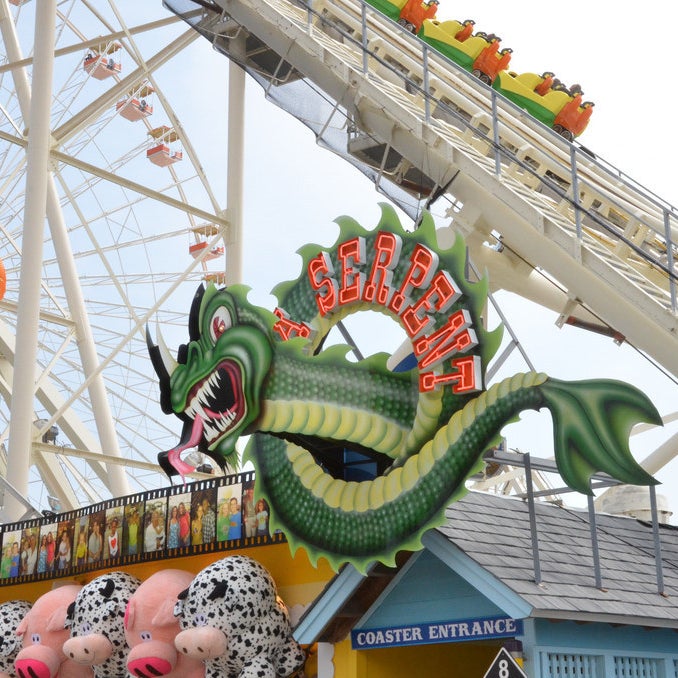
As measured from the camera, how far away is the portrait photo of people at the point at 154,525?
13.6m

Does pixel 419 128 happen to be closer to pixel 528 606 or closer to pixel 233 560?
pixel 233 560

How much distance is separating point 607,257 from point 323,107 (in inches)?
225

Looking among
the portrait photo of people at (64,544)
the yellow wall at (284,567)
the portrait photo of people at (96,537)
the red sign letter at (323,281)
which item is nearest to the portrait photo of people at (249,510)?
the yellow wall at (284,567)

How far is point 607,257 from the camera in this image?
12500mm

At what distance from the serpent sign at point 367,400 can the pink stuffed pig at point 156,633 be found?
1.30 meters

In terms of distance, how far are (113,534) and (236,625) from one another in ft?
10.6

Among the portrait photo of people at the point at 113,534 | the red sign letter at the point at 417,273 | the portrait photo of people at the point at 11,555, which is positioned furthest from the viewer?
the portrait photo of people at the point at 11,555

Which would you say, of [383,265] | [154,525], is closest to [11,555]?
[154,525]

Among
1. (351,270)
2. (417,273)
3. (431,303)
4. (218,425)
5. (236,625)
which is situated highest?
(351,270)

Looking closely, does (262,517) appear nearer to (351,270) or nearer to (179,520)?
(179,520)

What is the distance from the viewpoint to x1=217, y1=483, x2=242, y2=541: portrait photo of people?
1271cm

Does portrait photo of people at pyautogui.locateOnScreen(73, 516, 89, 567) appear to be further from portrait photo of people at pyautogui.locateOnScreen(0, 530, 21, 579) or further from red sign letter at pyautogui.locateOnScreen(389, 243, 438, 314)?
red sign letter at pyautogui.locateOnScreen(389, 243, 438, 314)

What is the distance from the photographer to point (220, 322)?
39.3 feet

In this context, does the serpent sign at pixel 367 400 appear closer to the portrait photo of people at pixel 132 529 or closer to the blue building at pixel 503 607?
the blue building at pixel 503 607
